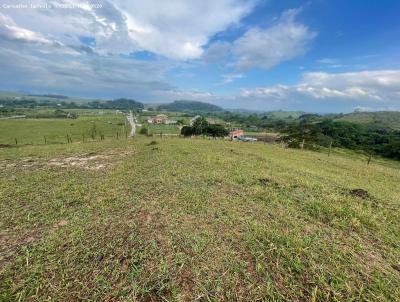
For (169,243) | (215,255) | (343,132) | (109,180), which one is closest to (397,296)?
(215,255)

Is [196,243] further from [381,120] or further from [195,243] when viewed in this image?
[381,120]

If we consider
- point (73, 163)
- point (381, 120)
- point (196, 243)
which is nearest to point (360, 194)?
point (196, 243)

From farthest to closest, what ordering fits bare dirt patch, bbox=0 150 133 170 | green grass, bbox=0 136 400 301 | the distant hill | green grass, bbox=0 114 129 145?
the distant hill < green grass, bbox=0 114 129 145 < bare dirt patch, bbox=0 150 133 170 < green grass, bbox=0 136 400 301

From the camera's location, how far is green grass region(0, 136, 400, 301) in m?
3.07

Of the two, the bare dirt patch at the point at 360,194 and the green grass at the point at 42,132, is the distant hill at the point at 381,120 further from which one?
the bare dirt patch at the point at 360,194

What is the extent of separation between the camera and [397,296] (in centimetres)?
303

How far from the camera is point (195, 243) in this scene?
13.3 ft

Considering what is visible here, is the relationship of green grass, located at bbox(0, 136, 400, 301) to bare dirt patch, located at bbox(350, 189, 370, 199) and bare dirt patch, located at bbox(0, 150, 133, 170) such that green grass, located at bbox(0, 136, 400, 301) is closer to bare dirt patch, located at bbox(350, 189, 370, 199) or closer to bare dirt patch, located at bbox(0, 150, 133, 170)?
bare dirt patch, located at bbox(350, 189, 370, 199)

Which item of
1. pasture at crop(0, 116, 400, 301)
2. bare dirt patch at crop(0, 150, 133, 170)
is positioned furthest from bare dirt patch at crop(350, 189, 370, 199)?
bare dirt patch at crop(0, 150, 133, 170)

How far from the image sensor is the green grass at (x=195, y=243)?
10.1 feet

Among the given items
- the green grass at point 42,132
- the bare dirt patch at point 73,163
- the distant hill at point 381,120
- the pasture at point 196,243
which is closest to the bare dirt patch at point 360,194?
the pasture at point 196,243

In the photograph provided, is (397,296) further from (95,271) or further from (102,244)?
(102,244)

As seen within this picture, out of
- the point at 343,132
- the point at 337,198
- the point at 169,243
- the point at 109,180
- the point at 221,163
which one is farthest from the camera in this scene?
the point at 343,132

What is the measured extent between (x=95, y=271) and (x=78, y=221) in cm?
203
